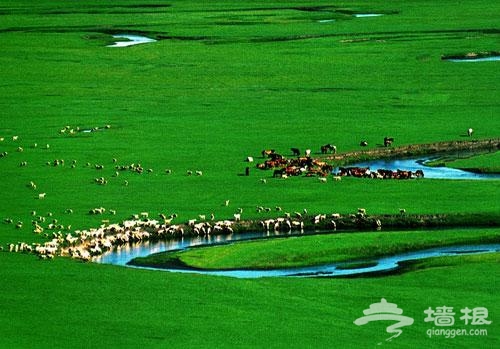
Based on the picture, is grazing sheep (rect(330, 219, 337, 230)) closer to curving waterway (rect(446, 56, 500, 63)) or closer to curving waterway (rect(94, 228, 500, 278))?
curving waterway (rect(94, 228, 500, 278))

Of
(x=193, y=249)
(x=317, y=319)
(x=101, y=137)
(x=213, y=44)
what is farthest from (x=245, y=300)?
(x=213, y=44)

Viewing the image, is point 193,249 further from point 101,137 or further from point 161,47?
point 161,47

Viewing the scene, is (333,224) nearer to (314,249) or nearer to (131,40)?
(314,249)

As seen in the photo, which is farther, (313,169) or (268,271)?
(313,169)

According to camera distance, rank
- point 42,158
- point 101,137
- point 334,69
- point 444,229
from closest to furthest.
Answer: point 444,229 < point 42,158 < point 101,137 < point 334,69

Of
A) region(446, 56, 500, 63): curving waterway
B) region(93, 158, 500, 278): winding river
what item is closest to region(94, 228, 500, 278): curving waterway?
region(93, 158, 500, 278): winding river

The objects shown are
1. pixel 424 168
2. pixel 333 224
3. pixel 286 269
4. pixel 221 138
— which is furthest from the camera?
pixel 221 138

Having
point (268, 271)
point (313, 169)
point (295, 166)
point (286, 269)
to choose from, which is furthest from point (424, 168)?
point (268, 271)
